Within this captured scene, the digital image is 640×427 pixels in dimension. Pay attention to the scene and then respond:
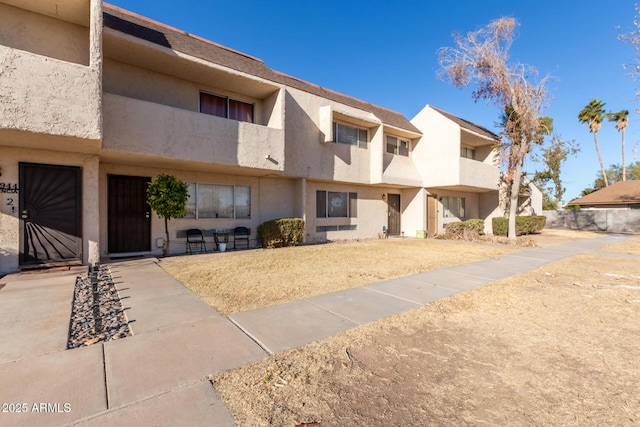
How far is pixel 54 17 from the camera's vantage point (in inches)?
299

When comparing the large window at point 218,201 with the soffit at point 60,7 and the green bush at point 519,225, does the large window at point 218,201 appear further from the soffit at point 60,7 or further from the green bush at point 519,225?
the green bush at point 519,225

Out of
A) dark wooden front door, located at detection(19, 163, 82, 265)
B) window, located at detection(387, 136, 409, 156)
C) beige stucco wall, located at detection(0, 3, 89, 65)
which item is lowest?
dark wooden front door, located at detection(19, 163, 82, 265)

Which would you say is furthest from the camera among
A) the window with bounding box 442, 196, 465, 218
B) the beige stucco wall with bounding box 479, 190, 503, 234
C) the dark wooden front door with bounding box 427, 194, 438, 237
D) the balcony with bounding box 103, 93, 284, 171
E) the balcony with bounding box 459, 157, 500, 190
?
the beige stucco wall with bounding box 479, 190, 503, 234

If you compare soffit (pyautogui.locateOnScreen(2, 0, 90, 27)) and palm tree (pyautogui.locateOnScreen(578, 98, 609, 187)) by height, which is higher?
palm tree (pyautogui.locateOnScreen(578, 98, 609, 187))

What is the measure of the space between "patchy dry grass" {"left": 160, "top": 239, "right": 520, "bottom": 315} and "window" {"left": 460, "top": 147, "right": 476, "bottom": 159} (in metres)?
10.2

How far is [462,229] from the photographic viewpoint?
16859 millimetres

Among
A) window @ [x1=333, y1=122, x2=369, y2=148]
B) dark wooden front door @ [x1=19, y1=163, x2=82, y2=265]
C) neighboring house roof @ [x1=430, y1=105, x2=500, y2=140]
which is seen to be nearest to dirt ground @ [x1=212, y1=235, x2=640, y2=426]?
dark wooden front door @ [x1=19, y1=163, x2=82, y2=265]

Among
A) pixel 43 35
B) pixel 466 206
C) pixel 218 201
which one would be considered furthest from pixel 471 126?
pixel 43 35

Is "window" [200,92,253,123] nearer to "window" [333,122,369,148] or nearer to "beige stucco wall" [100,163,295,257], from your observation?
"beige stucco wall" [100,163,295,257]

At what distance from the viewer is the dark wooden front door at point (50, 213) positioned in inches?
280

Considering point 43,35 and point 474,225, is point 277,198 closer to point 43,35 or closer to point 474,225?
point 43,35

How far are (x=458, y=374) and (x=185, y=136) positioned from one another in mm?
9183

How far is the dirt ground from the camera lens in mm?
2316

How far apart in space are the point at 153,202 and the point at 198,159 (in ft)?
6.23
